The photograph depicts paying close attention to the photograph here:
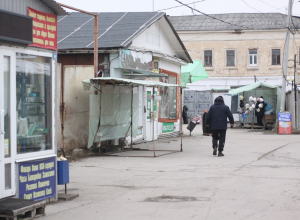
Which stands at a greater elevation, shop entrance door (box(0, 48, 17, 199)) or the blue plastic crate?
shop entrance door (box(0, 48, 17, 199))

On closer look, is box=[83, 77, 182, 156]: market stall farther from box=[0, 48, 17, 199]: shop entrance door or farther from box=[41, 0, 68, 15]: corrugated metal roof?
box=[0, 48, 17, 199]: shop entrance door

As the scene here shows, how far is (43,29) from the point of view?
21.3ft

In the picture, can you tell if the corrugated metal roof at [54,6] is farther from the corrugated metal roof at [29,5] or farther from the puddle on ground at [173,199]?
the puddle on ground at [173,199]

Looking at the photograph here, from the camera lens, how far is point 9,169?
594 cm

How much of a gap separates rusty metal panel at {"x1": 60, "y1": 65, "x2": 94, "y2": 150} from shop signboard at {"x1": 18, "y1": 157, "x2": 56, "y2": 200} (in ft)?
18.9

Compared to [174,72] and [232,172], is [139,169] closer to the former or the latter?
[232,172]

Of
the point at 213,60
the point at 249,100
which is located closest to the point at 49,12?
the point at 249,100

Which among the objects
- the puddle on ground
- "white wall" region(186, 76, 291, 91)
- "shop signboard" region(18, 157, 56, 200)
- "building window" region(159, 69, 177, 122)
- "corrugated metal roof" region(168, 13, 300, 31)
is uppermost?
"corrugated metal roof" region(168, 13, 300, 31)

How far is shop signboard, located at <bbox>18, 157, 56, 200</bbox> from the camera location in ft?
20.1

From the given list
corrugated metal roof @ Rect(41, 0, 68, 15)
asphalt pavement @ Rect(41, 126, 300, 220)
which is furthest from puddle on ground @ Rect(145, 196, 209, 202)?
corrugated metal roof @ Rect(41, 0, 68, 15)

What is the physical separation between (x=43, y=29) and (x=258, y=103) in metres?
20.3

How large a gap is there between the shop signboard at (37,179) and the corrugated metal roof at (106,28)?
25.1ft

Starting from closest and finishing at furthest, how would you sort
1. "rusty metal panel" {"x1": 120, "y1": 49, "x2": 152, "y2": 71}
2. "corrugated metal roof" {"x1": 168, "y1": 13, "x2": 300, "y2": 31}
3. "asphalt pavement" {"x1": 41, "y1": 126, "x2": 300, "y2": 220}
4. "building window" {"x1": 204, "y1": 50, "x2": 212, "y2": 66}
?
1. "asphalt pavement" {"x1": 41, "y1": 126, "x2": 300, "y2": 220}
2. "rusty metal panel" {"x1": 120, "y1": 49, "x2": 152, "y2": 71}
3. "corrugated metal roof" {"x1": 168, "y1": 13, "x2": 300, "y2": 31}
4. "building window" {"x1": 204, "y1": 50, "x2": 212, "y2": 66}

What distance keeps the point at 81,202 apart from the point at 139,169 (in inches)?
140
